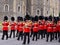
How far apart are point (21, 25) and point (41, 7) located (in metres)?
56.8

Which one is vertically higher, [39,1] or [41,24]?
[39,1]

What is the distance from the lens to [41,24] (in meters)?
22.2

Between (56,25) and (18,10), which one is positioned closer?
(56,25)

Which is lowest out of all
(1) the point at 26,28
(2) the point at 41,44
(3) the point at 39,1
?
(2) the point at 41,44

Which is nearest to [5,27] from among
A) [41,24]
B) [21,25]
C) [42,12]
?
[21,25]

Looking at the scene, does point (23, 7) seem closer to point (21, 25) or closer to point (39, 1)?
point (39, 1)

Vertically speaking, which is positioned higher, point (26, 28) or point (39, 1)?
point (39, 1)

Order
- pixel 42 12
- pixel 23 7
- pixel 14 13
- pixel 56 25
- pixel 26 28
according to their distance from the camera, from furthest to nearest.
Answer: pixel 42 12 → pixel 23 7 → pixel 14 13 → pixel 56 25 → pixel 26 28

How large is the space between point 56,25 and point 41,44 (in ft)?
11.6

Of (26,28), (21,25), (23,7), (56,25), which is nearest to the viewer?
(26,28)

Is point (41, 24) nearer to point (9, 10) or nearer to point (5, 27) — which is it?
point (5, 27)

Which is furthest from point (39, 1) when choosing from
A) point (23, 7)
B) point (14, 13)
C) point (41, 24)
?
point (41, 24)

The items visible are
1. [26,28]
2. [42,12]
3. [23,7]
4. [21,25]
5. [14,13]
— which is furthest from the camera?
[42,12]

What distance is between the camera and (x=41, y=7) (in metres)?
76.2
